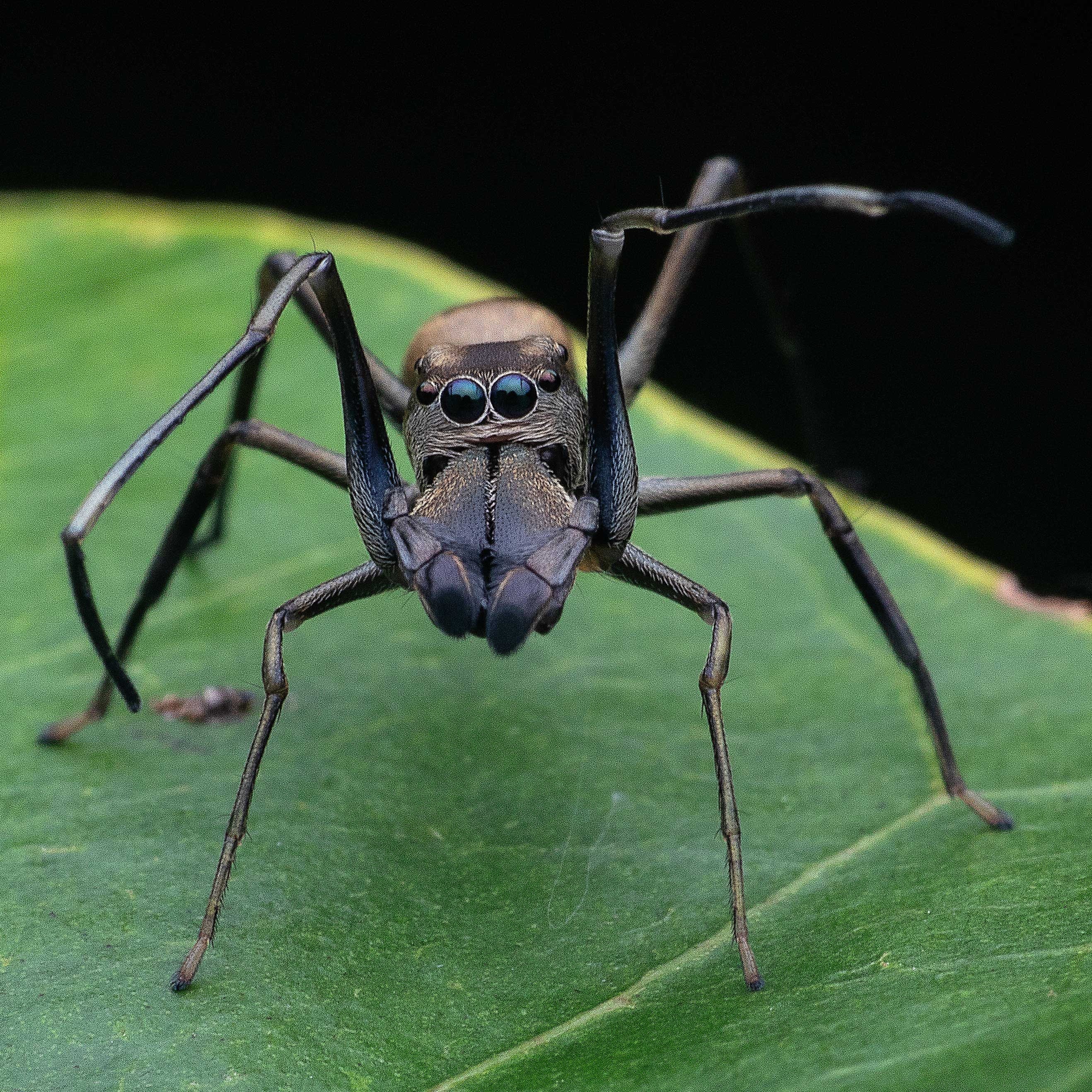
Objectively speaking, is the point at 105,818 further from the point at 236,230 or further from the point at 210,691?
the point at 236,230

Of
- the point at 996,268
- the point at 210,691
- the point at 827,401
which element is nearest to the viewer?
the point at 210,691

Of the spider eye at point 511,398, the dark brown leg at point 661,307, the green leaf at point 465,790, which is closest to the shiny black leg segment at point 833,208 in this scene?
the spider eye at point 511,398

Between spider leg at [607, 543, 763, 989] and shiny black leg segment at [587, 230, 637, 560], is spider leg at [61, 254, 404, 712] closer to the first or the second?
shiny black leg segment at [587, 230, 637, 560]

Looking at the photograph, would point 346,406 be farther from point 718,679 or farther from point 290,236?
point 290,236

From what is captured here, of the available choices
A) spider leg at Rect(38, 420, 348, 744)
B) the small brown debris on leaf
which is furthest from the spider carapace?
the small brown debris on leaf

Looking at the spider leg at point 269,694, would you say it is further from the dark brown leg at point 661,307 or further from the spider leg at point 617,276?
the dark brown leg at point 661,307

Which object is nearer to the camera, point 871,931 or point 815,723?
point 871,931

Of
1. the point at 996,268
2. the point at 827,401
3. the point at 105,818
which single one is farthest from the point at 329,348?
the point at 996,268
